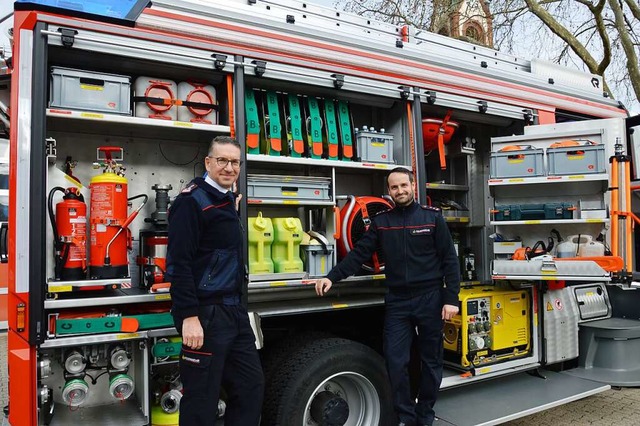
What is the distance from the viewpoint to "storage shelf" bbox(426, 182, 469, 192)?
15.9 ft

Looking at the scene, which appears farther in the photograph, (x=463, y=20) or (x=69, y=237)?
(x=463, y=20)

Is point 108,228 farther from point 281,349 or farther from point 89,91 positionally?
point 281,349

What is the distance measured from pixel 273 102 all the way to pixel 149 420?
7.26 feet

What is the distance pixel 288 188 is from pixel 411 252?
3.20 feet

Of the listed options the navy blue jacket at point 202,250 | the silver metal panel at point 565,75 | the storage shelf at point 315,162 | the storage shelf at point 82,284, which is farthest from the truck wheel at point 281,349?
the silver metal panel at point 565,75

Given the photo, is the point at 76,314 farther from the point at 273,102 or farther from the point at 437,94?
the point at 437,94

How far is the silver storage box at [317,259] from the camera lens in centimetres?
355

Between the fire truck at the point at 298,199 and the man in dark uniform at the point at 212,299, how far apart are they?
1.02 ft

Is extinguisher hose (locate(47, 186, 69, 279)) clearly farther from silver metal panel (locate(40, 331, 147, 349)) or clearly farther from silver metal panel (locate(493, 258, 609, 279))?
silver metal panel (locate(493, 258, 609, 279))

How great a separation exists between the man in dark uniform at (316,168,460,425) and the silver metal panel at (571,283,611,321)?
6.69ft

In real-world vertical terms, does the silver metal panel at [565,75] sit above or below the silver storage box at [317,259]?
above

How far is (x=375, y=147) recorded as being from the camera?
393cm

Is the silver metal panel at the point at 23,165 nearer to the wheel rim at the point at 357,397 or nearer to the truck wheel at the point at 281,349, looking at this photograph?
the truck wheel at the point at 281,349

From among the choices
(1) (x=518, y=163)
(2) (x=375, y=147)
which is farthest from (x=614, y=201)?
(2) (x=375, y=147)
